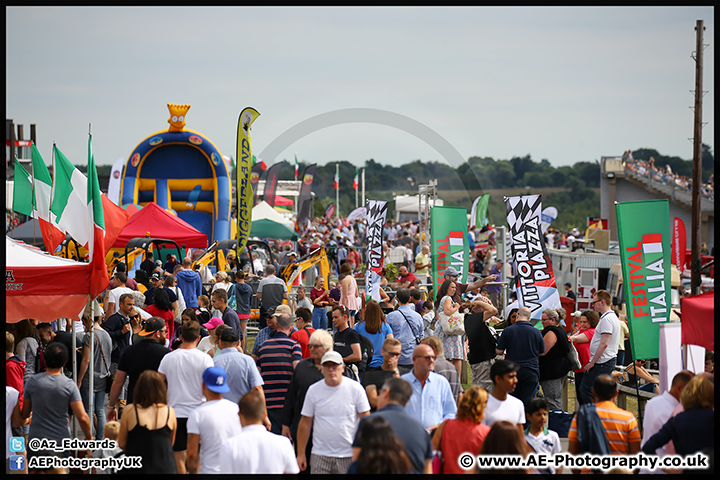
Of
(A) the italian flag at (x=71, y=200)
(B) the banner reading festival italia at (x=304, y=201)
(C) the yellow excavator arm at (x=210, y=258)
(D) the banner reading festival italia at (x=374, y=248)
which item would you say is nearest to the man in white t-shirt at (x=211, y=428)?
(A) the italian flag at (x=71, y=200)

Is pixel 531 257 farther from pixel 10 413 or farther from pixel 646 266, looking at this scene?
pixel 10 413

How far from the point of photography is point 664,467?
4.89 metres

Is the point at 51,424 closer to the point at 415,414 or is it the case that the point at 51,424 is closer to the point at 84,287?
the point at 84,287

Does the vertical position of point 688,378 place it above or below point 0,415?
above

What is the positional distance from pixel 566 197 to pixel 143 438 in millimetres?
81138

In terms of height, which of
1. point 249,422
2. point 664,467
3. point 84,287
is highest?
point 84,287

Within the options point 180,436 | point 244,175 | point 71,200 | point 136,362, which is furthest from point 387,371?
point 244,175

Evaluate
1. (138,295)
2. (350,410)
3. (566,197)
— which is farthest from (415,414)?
(566,197)

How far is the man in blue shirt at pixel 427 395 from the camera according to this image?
558cm

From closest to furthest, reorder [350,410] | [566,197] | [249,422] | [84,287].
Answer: [249,422] < [350,410] < [84,287] < [566,197]

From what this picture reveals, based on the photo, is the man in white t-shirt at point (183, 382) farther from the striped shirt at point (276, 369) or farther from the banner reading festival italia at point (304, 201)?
the banner reading festival italia at point (304, 201)

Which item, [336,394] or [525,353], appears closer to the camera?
[336,394]

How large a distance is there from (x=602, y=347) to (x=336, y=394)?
4.02m

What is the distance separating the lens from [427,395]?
561 centimetres
